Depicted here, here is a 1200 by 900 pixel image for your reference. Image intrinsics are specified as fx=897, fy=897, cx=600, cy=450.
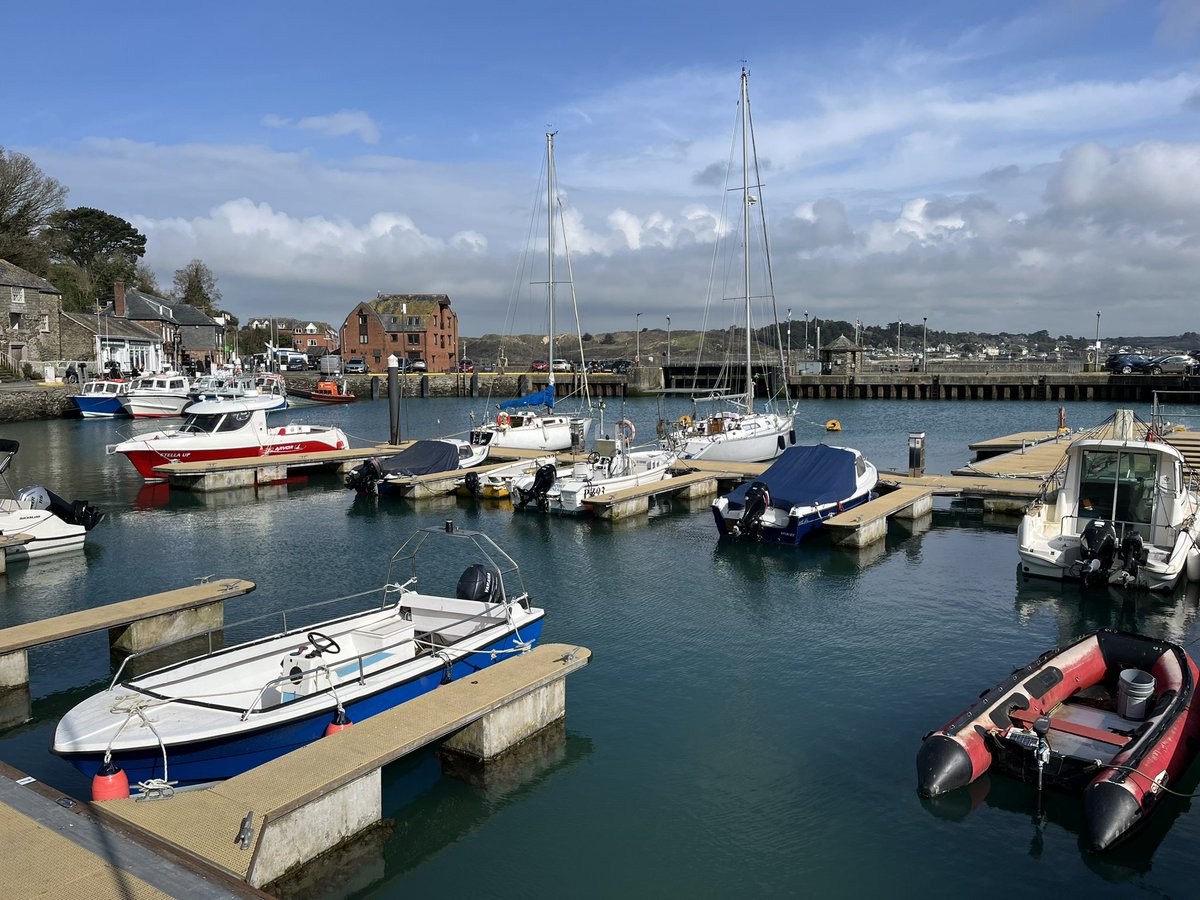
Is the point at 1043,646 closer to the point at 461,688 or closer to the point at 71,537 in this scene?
the point at 461,688

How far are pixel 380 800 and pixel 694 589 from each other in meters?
11.0

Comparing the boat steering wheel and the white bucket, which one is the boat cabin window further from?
the boat steering wheel

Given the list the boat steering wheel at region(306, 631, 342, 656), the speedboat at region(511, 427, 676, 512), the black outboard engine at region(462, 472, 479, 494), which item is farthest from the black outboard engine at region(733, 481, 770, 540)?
the boat steering wheel at region(306, 631, 342, 656)

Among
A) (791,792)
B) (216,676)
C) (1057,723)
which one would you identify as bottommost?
(791,792)

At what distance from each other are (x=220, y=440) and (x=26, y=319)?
47856 mm

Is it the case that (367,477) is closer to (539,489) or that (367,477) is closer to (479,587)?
(539,489)

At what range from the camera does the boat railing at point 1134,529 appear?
57.3ft

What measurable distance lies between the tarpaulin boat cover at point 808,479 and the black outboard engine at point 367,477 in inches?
504

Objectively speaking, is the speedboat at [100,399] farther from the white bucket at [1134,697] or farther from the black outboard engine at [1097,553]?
the white bucket at [1134,697]

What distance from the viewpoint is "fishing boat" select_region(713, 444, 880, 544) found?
2273 centimetres

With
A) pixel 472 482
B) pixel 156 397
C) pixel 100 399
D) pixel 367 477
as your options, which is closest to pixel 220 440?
pixel 367 477

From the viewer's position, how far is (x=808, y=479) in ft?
79.0

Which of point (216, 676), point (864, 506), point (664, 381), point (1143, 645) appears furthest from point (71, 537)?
point (664, 381)

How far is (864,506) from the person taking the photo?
2464 centimetres
